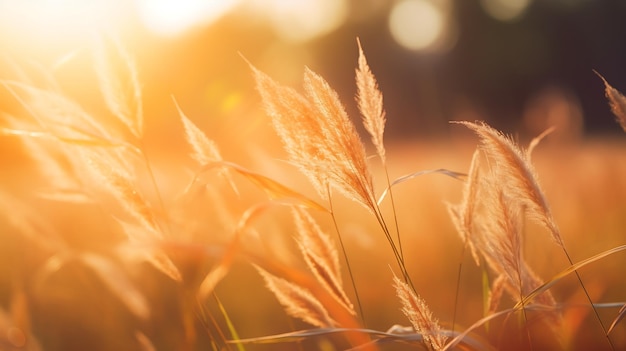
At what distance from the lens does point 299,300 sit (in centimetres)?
146

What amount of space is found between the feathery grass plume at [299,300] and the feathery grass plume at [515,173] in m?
0.50

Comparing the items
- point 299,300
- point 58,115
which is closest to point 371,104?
point 299,300

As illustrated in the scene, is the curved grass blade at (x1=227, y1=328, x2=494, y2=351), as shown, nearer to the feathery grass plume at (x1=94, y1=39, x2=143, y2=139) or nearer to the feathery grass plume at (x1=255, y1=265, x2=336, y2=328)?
the feathery grass plume at (x1=255, y1=265, x2=336, y2=328)

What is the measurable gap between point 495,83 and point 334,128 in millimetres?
29150

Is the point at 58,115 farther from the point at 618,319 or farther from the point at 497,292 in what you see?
the point at 618,319

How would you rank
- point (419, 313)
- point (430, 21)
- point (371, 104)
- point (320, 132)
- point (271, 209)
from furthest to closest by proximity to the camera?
1. point (430, 21)
2. point (271, 209)
3. point (371, 104)
4. point (320, 132)
5. point (419, 313)

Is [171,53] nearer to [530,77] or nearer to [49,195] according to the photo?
[530,77]

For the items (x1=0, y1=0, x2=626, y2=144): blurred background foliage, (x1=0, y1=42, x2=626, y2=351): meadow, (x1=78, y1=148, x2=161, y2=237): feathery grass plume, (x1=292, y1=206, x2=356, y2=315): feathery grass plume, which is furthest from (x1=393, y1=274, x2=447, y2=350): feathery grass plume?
(x1=0, y1=0, x2=626, y2=144): blurred background foliage

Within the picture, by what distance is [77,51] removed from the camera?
1543mm

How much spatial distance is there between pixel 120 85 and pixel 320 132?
455mm

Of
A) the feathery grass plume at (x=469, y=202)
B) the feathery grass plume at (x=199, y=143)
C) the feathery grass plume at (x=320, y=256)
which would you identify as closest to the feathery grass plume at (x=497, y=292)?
the feathery grass plume at (x=469, y=202)

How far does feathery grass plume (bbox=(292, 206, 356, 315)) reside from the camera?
4.68 feet

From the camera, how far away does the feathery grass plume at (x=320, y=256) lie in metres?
1.43

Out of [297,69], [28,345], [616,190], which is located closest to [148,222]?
[28,345]
